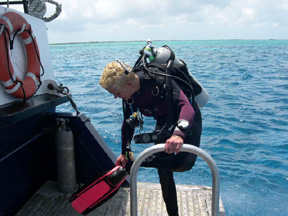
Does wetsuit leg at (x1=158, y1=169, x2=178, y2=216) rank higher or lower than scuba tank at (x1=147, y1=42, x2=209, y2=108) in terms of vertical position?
lower

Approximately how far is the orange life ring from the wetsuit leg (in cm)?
142

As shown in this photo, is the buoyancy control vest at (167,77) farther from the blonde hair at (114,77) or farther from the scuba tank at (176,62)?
the blonde hair at (114,77)

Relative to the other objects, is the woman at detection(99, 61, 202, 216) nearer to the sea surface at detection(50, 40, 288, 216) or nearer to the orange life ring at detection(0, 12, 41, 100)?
the orange life ring at detection(0, 12, 41, 100)

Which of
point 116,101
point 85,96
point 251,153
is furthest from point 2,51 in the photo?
point 85,96

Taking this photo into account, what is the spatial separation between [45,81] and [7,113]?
3.28 feet

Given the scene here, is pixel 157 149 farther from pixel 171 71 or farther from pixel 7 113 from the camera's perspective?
pixel 7 113

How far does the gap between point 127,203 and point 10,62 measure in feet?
5.56

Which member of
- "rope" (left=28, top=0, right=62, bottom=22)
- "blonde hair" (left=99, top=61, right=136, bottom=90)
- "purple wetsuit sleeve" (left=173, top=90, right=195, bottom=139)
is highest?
"rope" (left=28, top=0, right=62, bottom=22)

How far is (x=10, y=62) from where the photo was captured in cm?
251

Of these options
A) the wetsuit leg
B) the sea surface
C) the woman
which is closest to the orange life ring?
the woman

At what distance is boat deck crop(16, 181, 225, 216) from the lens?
110 inches

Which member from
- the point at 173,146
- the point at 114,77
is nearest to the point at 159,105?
the point at 114,77

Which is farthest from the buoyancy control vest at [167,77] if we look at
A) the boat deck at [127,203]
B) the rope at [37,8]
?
the rope at [37,8]

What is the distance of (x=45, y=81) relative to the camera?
10.6 feet
